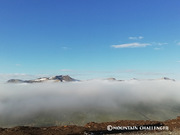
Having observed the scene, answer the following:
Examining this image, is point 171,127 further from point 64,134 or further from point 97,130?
point 64,134

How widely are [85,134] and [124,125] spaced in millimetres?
11300

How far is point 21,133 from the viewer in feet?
108

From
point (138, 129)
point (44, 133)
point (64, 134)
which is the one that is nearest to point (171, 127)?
point (138, 129)

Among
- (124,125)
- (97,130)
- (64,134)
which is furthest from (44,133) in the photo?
(124,125)

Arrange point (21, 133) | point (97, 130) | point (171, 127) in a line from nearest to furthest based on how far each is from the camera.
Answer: point (21, 133), point (97, 130), point (171, 127)

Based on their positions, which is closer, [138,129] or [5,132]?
[5,132]

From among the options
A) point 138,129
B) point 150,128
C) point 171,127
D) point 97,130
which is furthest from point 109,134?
point 171,127

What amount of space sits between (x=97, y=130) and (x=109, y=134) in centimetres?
374

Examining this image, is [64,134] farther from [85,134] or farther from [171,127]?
[171,127]

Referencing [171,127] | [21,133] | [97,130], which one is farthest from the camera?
[171,127]

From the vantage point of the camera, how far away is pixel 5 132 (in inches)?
1339

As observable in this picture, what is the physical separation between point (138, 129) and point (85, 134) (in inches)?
460

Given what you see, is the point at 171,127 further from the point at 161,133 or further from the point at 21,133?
the point at 21,133

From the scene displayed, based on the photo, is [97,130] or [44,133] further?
[97,130]
